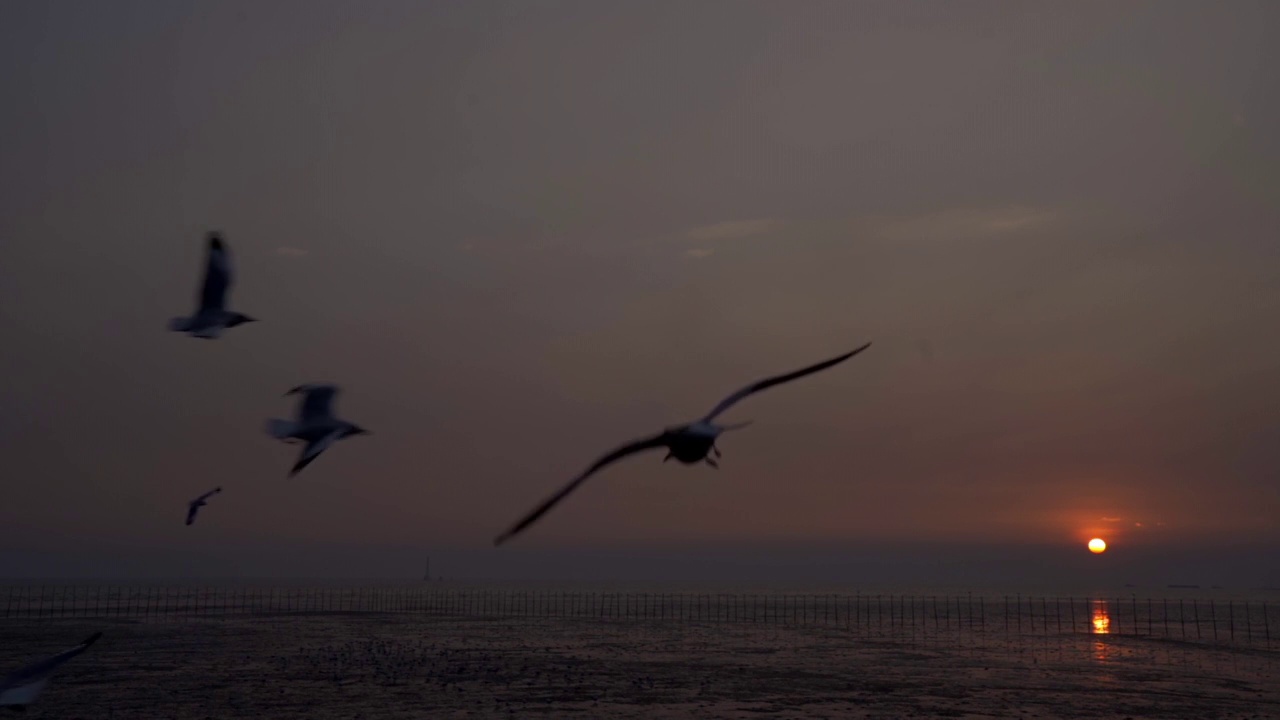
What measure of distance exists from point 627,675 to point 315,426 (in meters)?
36.6

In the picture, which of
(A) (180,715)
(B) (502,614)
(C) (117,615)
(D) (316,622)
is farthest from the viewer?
(B) (502,614)

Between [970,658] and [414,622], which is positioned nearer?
[970,658]

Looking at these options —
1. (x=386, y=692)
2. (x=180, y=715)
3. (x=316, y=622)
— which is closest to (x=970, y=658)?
(x=386, y=692)

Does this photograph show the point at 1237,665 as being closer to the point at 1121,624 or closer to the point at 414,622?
the point at 1121,624

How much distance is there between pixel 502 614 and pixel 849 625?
33.0 metres

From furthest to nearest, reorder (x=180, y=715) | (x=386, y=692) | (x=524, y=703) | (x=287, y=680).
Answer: (x=287, y=680), (x=386, y=692), (x=524, y=703), (x=180, y=715)

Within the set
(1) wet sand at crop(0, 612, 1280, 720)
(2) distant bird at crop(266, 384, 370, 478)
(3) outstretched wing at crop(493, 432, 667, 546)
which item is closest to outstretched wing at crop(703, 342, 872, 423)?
(3) outstretched wing at crop(493, 432, 667, 546)

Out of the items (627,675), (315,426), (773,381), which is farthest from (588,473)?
(627,675)

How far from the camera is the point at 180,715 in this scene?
36.6m

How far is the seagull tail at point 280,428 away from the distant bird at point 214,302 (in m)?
1.62

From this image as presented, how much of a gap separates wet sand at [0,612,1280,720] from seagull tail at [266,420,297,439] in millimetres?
24879

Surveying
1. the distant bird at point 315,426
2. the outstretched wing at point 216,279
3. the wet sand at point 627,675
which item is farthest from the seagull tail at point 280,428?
the wet sand at point 627,675

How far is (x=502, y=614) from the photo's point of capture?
4124 inches

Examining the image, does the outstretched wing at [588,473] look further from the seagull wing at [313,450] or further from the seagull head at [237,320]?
the seagull head at [237,320]
